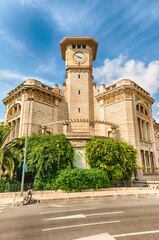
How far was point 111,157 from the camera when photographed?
701 inches

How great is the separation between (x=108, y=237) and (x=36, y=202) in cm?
849

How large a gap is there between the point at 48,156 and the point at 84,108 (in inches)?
538

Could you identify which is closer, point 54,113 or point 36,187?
point 36,187

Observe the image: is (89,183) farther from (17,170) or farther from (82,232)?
(82,232)

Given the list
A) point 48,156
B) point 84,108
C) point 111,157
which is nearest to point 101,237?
point 48,156

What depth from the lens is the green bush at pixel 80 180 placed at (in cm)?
1521

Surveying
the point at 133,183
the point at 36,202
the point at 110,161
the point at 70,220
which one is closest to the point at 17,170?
the point at 36,202

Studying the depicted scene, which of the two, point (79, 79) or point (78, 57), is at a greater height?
point (78, 57)

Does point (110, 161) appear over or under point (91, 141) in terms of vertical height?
under

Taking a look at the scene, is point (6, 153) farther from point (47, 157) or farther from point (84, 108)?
point (84, 108)

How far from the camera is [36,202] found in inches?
470

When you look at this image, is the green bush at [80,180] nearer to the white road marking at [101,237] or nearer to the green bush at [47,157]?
the green bush at [47,157]

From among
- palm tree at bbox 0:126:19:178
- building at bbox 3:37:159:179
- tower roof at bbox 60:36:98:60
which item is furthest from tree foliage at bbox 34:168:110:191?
tower roof at bbox 60:36:98:60

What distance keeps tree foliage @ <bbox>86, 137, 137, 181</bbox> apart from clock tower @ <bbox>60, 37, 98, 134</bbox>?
7806 mm
